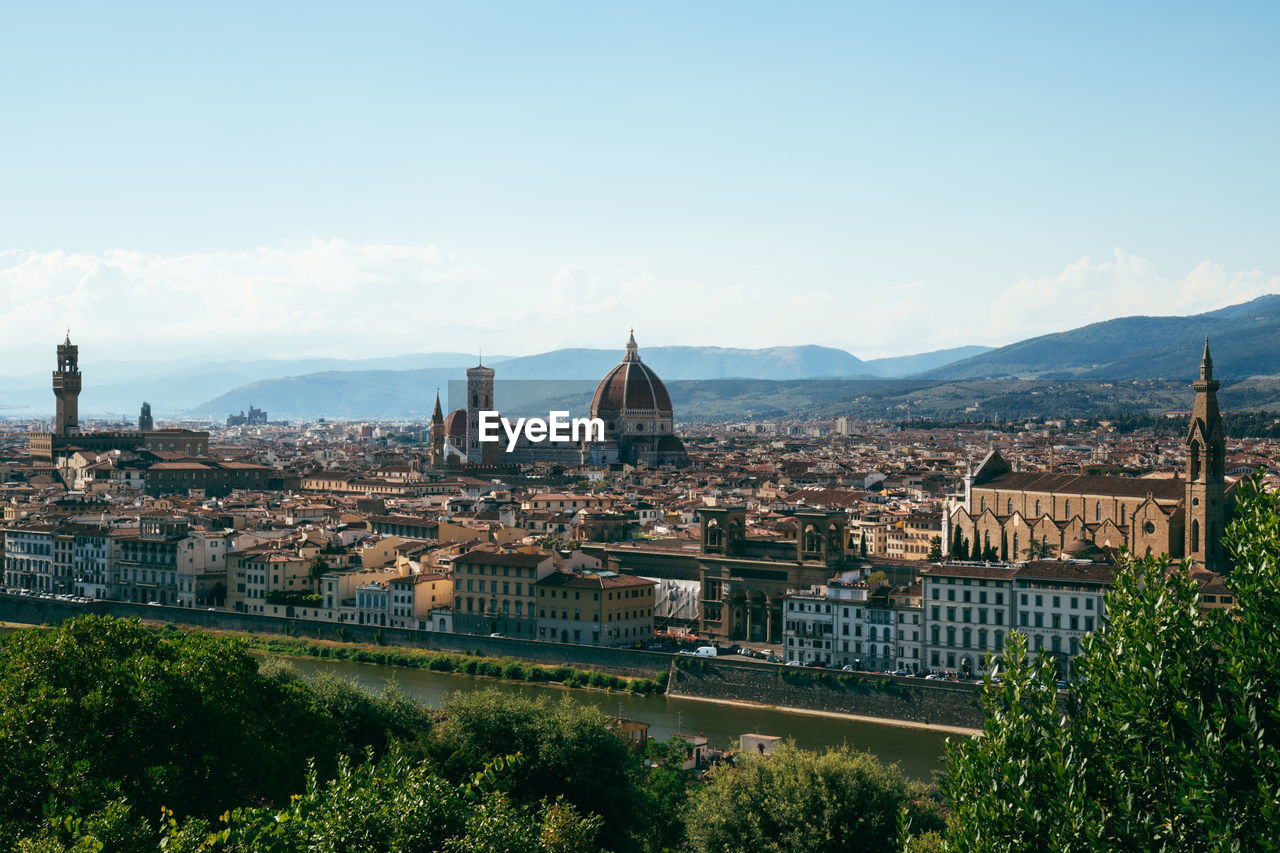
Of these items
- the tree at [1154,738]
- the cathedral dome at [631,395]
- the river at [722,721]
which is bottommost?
the river at [722,721]

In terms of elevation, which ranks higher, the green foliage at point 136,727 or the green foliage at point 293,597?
the green foliage at point 136,727

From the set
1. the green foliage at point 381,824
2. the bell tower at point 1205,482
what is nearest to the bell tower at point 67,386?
the bell tower at point 1205,482

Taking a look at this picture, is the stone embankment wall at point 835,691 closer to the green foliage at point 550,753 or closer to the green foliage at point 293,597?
the green foliage at point 550,753

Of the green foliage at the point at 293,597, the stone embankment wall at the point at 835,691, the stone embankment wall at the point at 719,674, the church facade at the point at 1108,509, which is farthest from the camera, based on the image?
the green foliage at the point at 293,597

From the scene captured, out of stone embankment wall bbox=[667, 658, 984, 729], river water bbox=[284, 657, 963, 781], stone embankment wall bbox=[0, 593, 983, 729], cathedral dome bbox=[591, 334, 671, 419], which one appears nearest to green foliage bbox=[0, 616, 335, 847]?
stone embankment wall bbox=[0, 593, 983, 729]

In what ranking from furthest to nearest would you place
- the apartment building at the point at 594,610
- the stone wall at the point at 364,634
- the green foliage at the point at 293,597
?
the green foliage at the point at 293,597
the apartment building at the point at 594,610
the stone wall at the point at 364,634

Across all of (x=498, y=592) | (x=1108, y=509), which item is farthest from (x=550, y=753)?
(x=1108, y=509)

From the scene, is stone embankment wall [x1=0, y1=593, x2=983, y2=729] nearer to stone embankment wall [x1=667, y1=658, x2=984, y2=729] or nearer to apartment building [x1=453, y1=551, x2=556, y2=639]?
stone embankment wall [x1=667, y1=658, x2=984, y2=729]

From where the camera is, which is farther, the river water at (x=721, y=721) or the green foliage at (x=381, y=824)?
the river water at (x=721, y=721)
